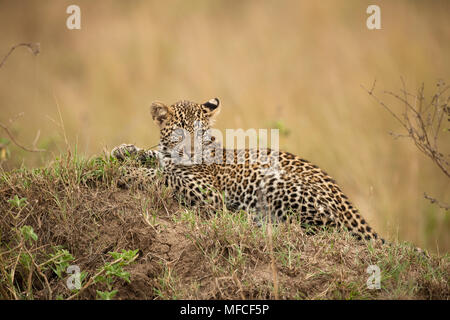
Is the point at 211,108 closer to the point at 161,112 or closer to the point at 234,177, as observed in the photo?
the point at 161,112

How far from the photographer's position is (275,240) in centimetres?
584

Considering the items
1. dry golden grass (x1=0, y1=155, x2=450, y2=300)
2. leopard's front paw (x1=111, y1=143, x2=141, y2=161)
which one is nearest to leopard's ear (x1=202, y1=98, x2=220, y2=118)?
leopard's front paw (x1=111, y1=143, x2=141, y2=161)

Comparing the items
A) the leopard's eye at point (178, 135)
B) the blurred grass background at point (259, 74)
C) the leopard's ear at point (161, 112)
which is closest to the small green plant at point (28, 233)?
the leopard's eye at point (178, 135)

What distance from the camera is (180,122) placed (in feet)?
25.6

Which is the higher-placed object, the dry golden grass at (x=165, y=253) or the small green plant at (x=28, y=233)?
the small green plant at (x=28, y=233)

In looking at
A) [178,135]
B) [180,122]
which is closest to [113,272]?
[178,135]

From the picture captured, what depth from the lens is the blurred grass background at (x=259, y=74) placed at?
1216cm

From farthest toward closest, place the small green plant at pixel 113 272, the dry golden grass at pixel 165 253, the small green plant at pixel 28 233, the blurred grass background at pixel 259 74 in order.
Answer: the blurred grass background at pixel 259 74, the dry golden grass at pixel 165 253, the small green plant at pixel 113 272, the small green plant at pixel 28 233

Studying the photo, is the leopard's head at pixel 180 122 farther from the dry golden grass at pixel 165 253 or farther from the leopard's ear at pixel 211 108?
the dry golden grass at pixel 165 253

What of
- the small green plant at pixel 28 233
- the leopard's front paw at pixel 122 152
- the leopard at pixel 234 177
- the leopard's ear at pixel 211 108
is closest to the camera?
the small green plant at pixel 28 233

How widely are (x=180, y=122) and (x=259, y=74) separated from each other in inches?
320

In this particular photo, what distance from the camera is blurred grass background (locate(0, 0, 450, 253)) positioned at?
1216cm

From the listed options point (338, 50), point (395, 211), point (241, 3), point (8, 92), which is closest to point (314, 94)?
point (338, 50)

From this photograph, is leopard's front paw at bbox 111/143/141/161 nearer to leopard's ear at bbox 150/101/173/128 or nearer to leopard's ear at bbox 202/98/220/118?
leopard's ear at bbox 150/101/173/128
